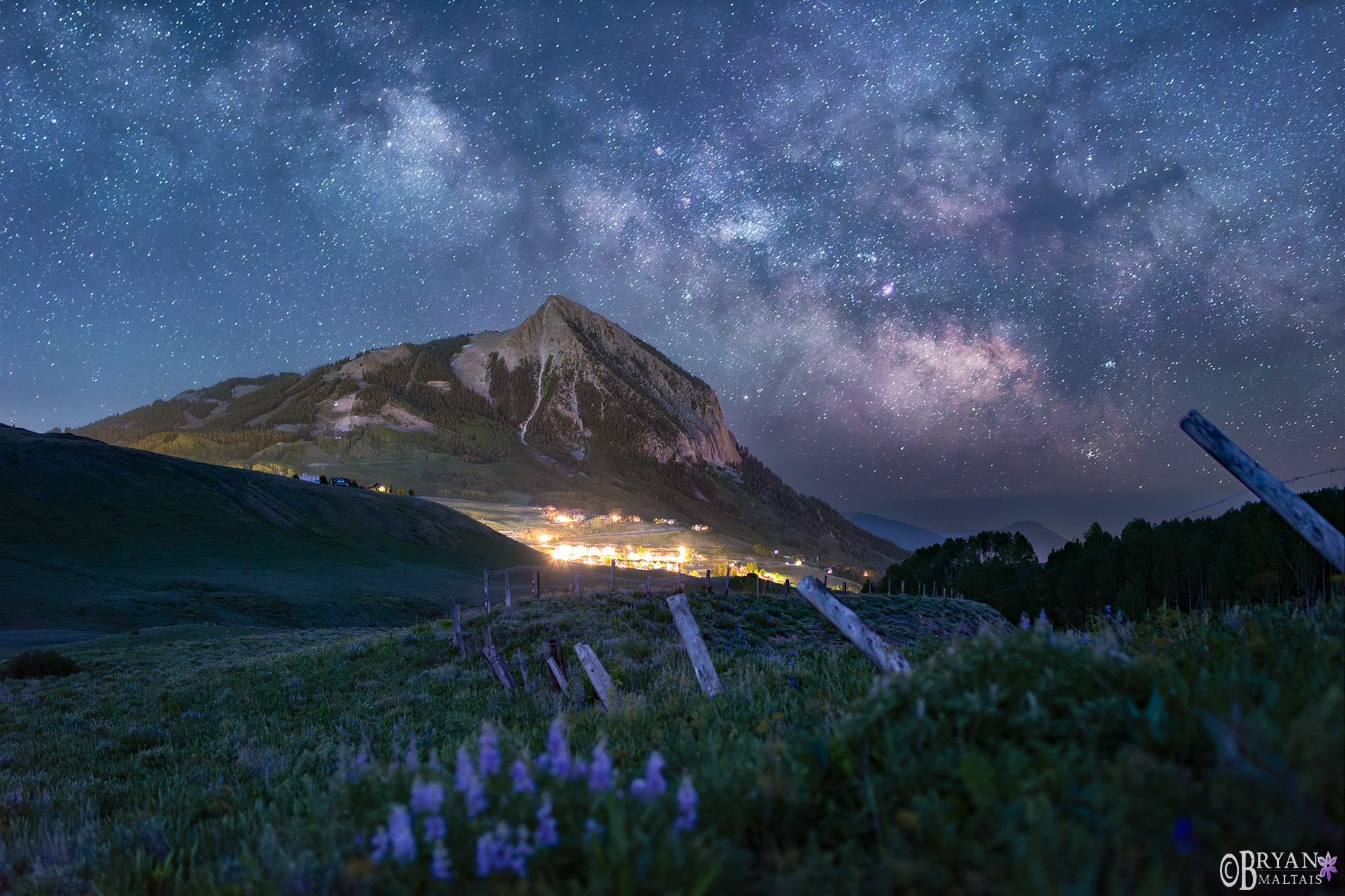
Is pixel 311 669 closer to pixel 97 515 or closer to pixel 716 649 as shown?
pixel 716 649

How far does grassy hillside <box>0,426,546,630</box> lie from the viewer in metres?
47.0

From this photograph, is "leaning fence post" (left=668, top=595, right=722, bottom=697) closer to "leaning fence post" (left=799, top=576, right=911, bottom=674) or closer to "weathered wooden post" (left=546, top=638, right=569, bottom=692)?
"leaning fence post" (left=799, top=576, right=911, bottom=674)

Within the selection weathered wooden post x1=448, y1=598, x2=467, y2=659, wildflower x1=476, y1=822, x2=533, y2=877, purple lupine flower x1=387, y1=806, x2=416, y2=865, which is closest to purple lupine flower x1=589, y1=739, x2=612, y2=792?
wildflower x1=476, y1=822, x2=533, y2=877

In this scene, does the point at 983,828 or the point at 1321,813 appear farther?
the point at 983,828

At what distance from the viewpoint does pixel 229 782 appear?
7465mm

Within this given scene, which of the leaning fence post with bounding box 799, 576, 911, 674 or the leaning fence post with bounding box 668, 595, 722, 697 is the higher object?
the leaning fence post with bounding box 799, 576, 911, 674

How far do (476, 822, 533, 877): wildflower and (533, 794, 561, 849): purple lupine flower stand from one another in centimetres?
4

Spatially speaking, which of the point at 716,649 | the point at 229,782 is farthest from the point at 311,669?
the point at 229,782

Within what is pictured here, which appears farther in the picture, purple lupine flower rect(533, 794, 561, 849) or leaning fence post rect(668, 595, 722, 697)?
leaning fence post rect(668, 595, 722, 697)

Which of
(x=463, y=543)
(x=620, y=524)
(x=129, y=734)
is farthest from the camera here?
(x=620, y=524)

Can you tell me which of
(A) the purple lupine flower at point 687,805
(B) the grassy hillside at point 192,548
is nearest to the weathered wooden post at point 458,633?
(A) the purple lupine flower at point 687,805

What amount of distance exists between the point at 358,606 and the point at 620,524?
5623 inches

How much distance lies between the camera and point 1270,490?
5676mm

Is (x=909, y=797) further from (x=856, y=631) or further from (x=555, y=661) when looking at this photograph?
(x=555, y=661)
